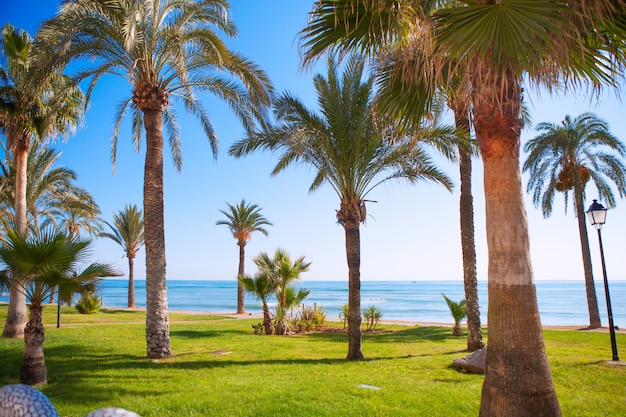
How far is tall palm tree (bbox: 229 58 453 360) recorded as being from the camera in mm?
11391

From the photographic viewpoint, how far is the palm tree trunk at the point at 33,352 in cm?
727

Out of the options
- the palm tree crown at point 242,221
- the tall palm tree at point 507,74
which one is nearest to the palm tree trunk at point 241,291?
the palm tree crown at point 242,221

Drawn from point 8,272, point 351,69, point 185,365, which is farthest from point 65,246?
point 351,69

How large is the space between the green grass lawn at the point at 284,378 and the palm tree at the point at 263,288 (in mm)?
3406

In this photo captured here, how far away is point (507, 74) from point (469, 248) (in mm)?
8812

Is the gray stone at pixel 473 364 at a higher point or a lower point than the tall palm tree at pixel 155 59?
lower

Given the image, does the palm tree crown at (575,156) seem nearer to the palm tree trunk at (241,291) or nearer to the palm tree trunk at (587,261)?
the palm tree trunk at (587,261)

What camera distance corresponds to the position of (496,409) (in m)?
4.06

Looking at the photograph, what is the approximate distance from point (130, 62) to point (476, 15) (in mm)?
9881

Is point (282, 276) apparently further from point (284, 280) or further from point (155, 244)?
point (155, 244)

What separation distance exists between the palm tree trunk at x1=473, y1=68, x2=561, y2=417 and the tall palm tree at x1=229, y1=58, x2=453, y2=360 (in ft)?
21.6

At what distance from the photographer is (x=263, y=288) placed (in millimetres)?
17406

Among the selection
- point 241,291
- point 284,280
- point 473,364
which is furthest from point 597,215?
point 241,291

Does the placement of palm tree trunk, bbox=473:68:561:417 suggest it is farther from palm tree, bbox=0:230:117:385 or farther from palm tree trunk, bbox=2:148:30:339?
palm tree trunk, bbox=2:148:30:339
